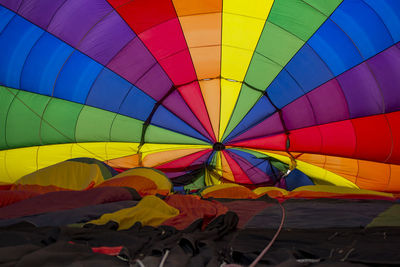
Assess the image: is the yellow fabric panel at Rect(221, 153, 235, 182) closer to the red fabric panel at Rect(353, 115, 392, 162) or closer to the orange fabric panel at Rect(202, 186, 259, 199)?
the orange fabric panel at Rect(202, 186, 259, 199)

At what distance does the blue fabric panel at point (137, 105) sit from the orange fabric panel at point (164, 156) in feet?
2.15

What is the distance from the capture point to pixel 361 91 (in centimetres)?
412

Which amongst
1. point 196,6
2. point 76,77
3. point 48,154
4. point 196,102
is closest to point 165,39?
point 196,6

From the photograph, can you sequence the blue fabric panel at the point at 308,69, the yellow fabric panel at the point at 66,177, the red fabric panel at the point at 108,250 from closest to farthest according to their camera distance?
the red fabric panel at the point at 108,250
the yellow fabric panel at the point at 66,177
the blue fabric panel at the point at 308,69

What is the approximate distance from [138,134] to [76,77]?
1.22 metres

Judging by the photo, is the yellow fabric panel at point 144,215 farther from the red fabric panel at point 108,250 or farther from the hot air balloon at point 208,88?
the hot air balloon at point 208,88

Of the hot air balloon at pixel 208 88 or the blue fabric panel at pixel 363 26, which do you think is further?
the hot air balloon at pixel 208 88

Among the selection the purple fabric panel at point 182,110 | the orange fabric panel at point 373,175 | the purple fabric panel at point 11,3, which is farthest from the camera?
the purple fabric panel at point 182,110

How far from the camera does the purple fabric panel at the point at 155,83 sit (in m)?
4.69

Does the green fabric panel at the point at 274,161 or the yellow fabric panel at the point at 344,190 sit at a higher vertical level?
the green fabric panel at the point at 274,161

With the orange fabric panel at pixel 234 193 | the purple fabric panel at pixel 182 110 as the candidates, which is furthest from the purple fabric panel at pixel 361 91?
the purple fabric panel at pixel 182 110

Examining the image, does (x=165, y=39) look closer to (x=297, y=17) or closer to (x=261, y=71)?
(x=261, y=71)

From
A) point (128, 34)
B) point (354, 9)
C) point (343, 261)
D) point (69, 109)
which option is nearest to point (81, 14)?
point (128, 34)

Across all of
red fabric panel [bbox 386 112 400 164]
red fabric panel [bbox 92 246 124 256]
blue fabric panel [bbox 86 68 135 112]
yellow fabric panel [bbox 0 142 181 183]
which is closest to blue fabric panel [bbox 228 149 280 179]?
yellow fabric panel [bbox 0 142 181 183]
